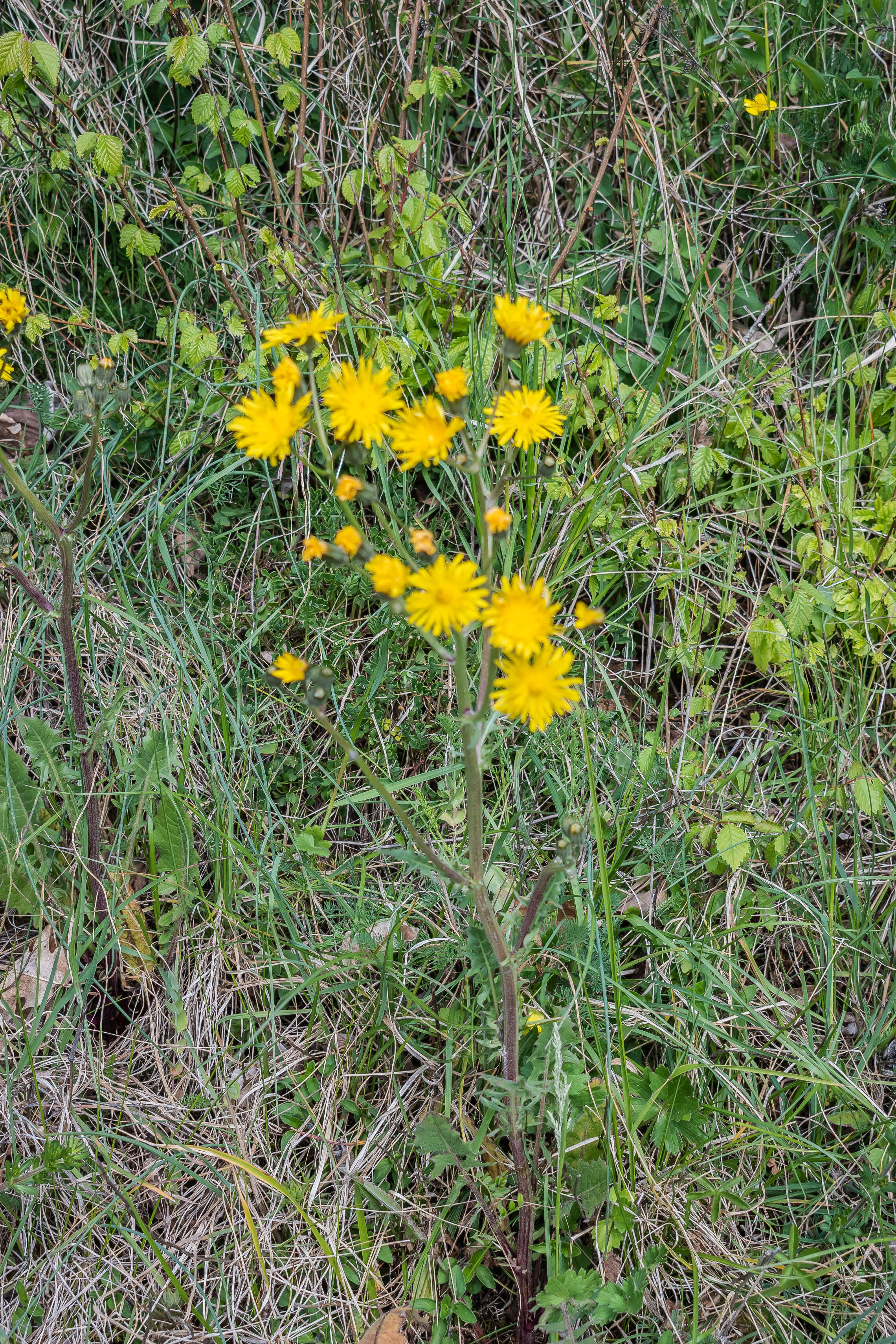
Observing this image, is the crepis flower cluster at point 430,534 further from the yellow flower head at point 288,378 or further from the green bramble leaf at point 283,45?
the green bramble leaf at point 283,45

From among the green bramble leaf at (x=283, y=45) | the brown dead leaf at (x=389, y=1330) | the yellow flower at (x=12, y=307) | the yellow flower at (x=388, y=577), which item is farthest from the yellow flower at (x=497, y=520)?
the green bramble leaf at (x=283, y=45)

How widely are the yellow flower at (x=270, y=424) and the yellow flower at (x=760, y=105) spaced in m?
1.93

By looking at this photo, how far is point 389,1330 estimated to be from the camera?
1.59 metres

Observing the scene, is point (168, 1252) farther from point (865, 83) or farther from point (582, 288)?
point (865, 83)

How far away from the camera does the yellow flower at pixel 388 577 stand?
1.15m

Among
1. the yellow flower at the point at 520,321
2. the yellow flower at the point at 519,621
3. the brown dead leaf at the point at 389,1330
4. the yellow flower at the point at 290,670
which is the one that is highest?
the yellow flower at the point at 520,321

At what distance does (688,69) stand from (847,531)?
4.53 ft

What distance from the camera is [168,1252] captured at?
168 cm

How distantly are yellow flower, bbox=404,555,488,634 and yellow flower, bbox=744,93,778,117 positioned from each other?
2025 mm

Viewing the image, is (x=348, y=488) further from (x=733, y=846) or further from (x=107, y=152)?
(x=107, y=152)

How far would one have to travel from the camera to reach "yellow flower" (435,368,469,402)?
118 cm

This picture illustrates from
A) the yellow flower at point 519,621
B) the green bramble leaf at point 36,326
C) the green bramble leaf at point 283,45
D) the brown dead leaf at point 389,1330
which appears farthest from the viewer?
the green bramble leaf at point 36,326

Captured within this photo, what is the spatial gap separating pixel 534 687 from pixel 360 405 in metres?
0.42

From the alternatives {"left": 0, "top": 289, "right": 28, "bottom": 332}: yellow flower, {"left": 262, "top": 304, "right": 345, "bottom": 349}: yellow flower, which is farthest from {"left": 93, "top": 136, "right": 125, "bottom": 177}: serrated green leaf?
{"left": 262, "top": 304, "right": 345, "bottom": 349}: yellow flower
